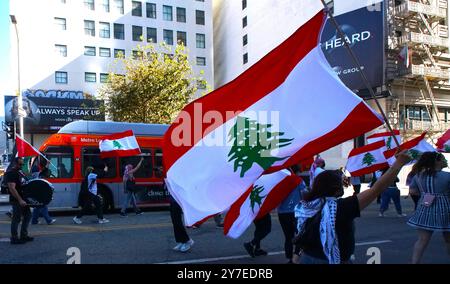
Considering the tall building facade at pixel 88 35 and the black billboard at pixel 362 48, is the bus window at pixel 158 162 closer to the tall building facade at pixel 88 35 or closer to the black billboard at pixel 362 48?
the black billboard at pixel 362 48

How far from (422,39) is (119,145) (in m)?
25.9

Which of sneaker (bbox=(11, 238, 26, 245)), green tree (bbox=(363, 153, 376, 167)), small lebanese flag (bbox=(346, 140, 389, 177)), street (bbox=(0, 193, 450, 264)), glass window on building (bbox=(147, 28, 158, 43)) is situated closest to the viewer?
street (bbox=(0, 193, 450, 264))

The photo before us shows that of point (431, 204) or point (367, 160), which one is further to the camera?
point (367, 160)

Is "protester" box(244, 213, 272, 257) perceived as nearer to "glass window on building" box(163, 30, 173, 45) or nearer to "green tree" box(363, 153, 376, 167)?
"green tree" box(363, 153, 376, 167)

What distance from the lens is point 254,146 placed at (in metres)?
4.31

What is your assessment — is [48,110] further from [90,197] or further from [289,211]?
[289,211]

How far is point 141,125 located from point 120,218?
13.3ft

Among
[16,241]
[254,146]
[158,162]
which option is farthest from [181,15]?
[254,146]

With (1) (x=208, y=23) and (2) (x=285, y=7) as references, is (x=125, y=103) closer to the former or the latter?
(2) (x=285, y=7)

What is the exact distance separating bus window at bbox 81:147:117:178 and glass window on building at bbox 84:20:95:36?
35.4 meters

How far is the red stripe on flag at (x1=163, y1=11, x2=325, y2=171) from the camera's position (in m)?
4.53

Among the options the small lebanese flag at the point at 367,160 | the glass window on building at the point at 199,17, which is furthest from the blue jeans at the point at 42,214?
the glass window on building at the point at 199,17

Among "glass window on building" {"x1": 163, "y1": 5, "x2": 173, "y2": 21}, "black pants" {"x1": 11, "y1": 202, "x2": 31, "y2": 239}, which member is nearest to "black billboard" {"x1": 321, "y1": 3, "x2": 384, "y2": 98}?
"glass window on building" {"x1": 163, "y1": 5, "x2": 173, "y2": 21}

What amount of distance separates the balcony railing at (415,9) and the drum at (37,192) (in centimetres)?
2897
